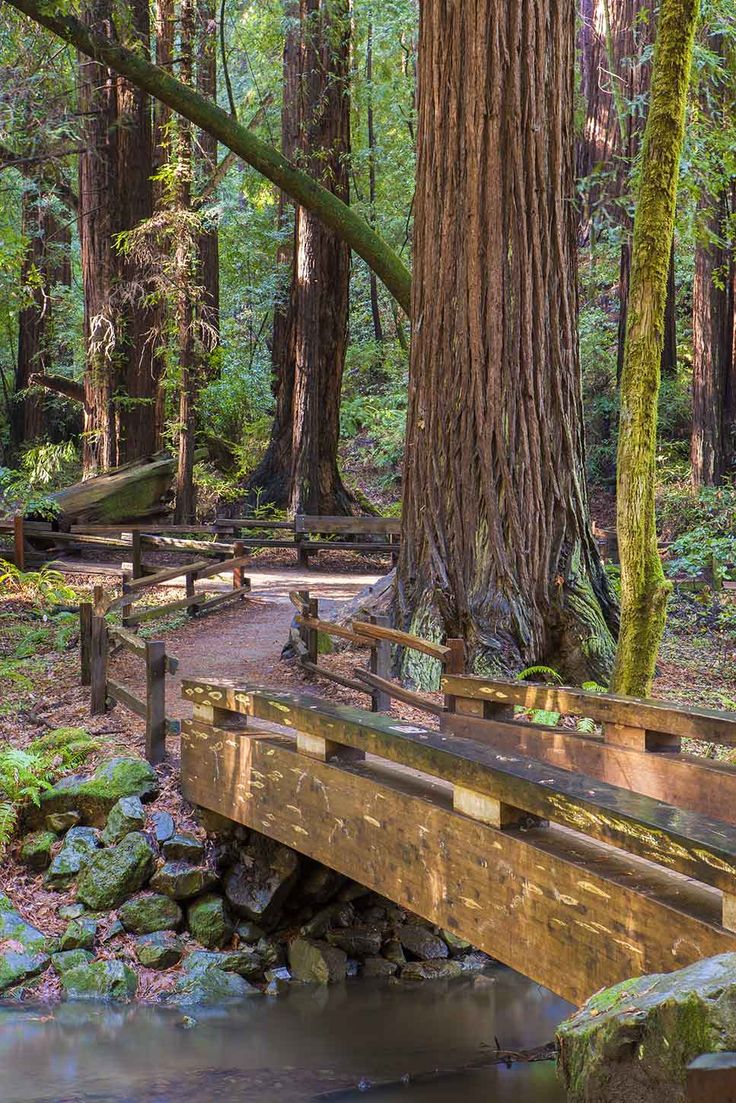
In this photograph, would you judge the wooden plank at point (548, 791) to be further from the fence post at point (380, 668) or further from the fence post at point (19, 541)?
the fence post at point (19, 541)

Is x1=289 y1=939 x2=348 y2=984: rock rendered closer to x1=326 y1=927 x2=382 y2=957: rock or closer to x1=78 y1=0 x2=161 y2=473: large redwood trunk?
x1=326 y1=927 x2=382 y2=957: rock

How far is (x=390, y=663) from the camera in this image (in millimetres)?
9359

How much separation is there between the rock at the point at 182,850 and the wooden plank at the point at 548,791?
4.67 feet

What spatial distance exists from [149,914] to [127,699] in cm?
227

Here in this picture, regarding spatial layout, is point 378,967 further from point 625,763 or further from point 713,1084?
point 713,1084

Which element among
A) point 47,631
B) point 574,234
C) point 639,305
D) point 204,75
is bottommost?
point 47,631

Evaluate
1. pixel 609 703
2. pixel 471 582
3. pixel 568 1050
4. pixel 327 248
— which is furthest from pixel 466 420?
pixel 327 248

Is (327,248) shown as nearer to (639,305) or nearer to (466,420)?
(466,420)

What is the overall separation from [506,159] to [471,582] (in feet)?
12.1

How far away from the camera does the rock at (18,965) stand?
6.29 m

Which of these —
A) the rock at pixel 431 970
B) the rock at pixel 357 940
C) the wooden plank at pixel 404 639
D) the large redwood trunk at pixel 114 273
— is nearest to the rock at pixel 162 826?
the rock at pixel 357 940

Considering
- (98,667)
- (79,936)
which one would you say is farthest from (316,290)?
(79,936)

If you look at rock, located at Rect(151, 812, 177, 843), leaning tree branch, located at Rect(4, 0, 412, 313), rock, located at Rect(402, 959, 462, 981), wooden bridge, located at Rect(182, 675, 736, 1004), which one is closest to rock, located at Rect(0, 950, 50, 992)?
rock, located at Rect(151, 812, 177, 843)

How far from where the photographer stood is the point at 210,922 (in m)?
6.80
